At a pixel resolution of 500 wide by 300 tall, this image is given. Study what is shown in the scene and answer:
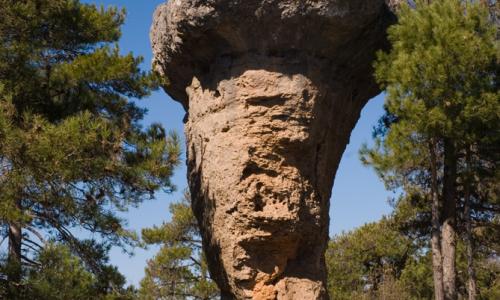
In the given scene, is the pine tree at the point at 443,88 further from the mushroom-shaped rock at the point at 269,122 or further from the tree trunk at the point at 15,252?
the tree trunk at the point at 15,252

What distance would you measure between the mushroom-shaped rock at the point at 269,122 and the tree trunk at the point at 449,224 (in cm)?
199

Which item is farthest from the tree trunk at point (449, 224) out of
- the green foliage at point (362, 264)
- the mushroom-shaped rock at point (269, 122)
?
the green foliage at point (362, 264)

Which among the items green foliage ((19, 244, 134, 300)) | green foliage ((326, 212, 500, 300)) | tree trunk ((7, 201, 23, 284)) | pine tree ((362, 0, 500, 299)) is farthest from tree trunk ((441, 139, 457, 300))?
tree trunk ((7, 201, 23, 284))

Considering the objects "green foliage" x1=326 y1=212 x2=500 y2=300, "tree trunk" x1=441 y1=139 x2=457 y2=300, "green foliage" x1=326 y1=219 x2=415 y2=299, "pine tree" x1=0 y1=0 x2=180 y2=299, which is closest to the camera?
"pine tree" x1=0 y1=0 x2=180 y2=299

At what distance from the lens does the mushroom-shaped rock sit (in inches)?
428

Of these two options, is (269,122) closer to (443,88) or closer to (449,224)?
(443,88)

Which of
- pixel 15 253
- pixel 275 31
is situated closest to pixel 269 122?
pixel 275 31

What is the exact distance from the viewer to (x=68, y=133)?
947 cm

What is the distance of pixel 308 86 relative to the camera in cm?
1118

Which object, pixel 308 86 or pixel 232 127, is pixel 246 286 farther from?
pixel 308 86

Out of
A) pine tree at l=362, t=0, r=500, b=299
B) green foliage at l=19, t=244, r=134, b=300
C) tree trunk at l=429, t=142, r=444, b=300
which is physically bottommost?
green foliage at l=19, t=244, r=134, b=300

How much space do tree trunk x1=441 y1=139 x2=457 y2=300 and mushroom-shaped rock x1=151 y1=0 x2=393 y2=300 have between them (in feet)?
6.51

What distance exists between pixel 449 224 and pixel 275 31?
4.30 metres

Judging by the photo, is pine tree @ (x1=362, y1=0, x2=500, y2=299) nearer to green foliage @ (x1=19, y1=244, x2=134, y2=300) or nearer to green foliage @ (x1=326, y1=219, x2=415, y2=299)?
green foliage @ (x1=19, y1=244, x2=134, y2=300)
